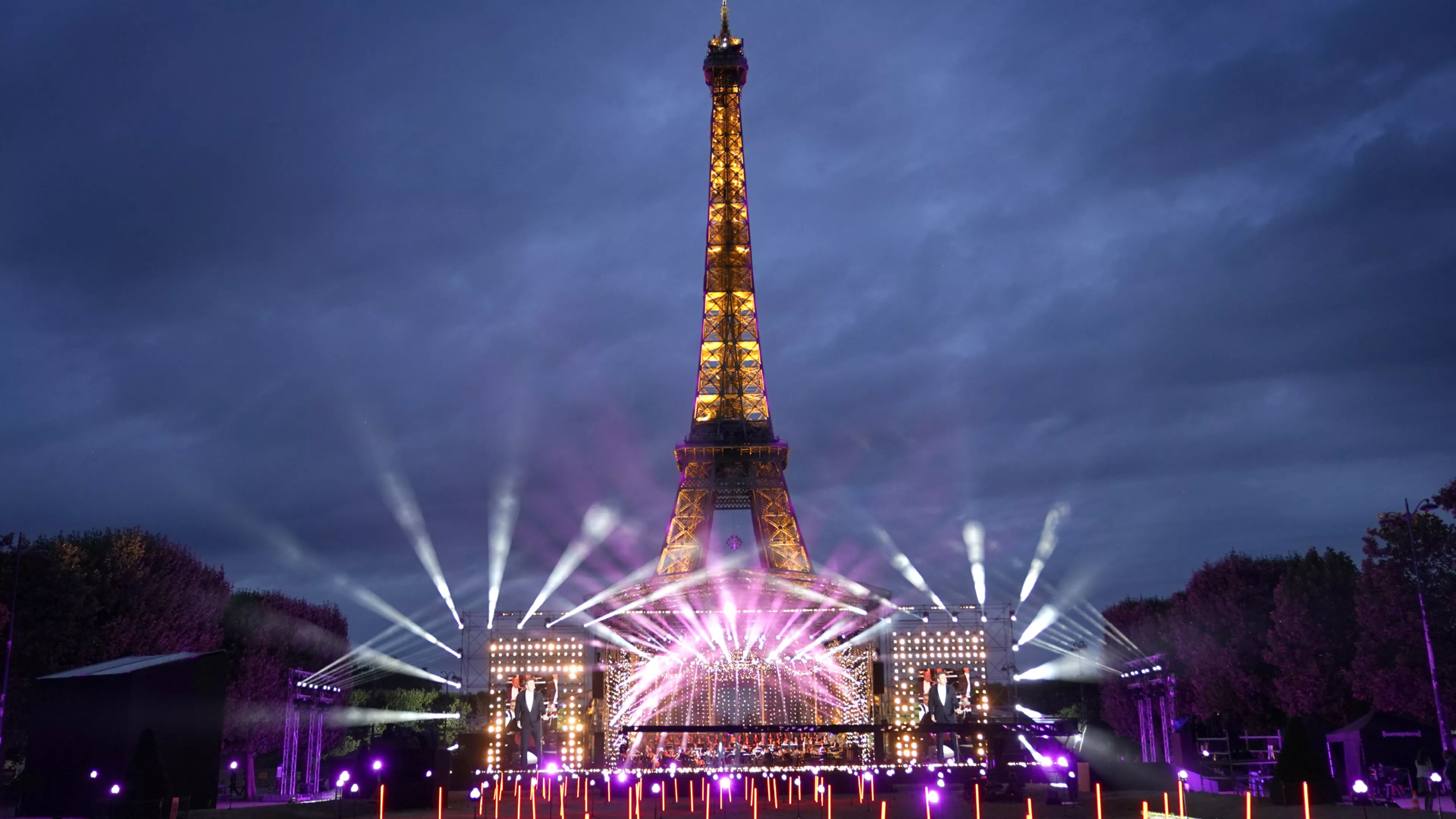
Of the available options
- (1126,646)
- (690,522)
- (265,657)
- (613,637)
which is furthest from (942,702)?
(690,522)

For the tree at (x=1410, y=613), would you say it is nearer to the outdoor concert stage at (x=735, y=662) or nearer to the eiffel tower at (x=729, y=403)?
the outdoor concert stage at (x=735, y=662)

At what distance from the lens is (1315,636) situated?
28.6 m

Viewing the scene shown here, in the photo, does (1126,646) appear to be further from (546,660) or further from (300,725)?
(300,725)

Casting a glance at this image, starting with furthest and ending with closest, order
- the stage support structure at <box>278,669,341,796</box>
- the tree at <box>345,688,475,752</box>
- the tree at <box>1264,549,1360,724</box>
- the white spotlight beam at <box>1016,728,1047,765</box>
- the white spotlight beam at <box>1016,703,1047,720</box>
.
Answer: the tree at <box>345,688,475,752</box>, the stage support structure at <box>278,669,341,796</box>, the tree at <box>1264,549,1360,724</box>, the white spotlight beam at <box>1016,703,1047,720</box>, the white spotlight beam at <box>1016,728,1047,765</box>

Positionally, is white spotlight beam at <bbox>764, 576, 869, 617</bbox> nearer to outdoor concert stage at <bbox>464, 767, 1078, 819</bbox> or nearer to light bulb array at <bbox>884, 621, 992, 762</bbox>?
light bulb array at <bbox>884, 621, 992, 762</bbox>

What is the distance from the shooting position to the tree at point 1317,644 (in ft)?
93.6

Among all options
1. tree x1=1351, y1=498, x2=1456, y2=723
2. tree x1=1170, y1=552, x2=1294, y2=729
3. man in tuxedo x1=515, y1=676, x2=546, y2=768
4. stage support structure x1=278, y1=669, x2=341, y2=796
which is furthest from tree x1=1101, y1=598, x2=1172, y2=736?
stage support structure x1=278, y1=669, x2=341, y2=796

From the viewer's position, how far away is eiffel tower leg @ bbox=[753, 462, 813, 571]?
50.3 m

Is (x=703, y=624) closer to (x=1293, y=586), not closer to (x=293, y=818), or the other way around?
(x=1293, y=586)

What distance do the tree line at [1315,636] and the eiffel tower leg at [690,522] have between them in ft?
61.0

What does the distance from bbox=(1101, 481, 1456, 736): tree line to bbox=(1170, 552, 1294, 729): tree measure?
0.12 ft

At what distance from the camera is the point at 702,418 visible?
54625mm

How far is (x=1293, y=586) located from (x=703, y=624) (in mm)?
18779

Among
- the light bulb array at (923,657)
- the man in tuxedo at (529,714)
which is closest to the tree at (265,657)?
the man in tuxedo at (529,714)
